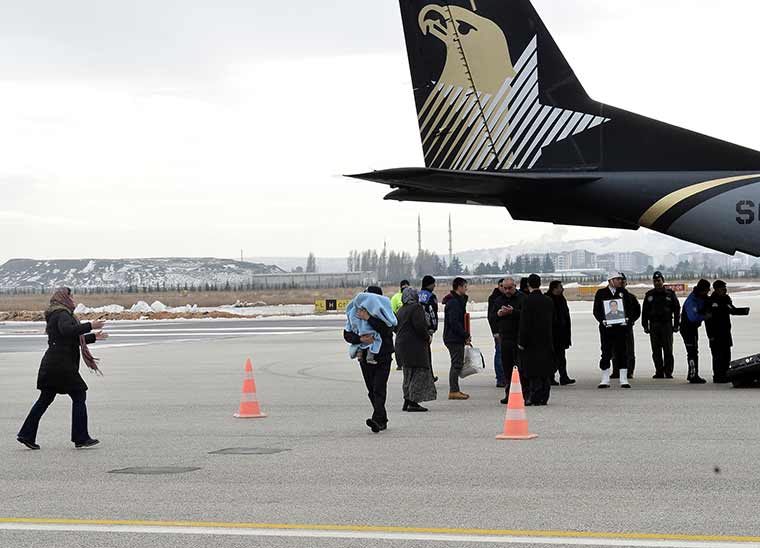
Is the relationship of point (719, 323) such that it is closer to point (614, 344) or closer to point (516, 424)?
point (614, 344)

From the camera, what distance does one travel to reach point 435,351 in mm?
28031

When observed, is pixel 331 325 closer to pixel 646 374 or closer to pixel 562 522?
pixel 646 374

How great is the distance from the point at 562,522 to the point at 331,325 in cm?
3659

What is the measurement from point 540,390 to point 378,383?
10.9 ft

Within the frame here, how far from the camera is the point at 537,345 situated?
51.2ft

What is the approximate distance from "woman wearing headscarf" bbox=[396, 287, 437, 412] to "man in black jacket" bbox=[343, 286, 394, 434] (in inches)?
52.8

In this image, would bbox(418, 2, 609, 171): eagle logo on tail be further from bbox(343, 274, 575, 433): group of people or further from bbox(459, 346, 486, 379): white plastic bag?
bbox(459, 346, 486, 379): white plastic bag

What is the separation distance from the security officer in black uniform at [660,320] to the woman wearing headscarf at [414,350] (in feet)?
18.9

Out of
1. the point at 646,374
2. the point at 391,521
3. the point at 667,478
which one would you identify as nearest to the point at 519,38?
the point at 646,374

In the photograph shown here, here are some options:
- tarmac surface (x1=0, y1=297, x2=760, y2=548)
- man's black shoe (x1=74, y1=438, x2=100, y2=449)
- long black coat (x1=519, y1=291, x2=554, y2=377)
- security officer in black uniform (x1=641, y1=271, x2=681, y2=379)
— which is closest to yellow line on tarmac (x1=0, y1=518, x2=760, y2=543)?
tarmac surface (x1=0, y1=297, x2=760, y2=548)

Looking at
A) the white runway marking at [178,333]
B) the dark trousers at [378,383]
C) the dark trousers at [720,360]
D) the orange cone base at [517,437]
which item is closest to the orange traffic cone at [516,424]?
the orange cone base at [517,437]

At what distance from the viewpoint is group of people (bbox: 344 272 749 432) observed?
13.5 meters

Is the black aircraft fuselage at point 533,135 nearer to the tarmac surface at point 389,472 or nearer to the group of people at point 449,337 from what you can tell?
the group of people at point 449,337

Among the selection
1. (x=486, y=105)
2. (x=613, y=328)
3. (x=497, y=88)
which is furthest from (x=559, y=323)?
(x=497, y=88)
